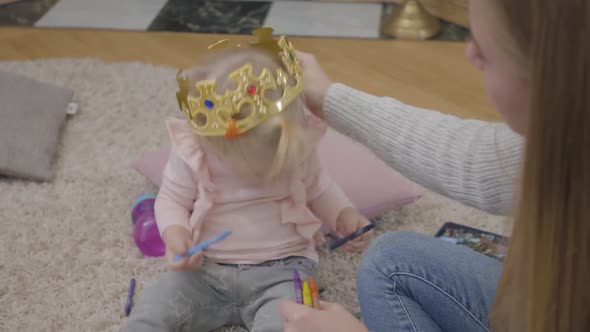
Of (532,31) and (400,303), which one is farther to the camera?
(400,303)

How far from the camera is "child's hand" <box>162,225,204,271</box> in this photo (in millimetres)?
1030

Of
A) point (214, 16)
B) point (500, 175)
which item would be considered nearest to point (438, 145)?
point (500, 175)

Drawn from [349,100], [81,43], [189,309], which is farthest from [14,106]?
[349,100]

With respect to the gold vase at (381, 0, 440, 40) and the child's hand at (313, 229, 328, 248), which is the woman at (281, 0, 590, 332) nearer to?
the child's hand at (313, 229, 328, 248)

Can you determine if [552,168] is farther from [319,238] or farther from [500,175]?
[319,238]

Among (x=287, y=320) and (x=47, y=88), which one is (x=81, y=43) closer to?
(x=47, y=88)

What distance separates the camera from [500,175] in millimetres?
800

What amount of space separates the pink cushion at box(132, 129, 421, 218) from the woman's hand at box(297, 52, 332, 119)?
33 centimetres

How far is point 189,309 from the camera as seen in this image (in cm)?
105

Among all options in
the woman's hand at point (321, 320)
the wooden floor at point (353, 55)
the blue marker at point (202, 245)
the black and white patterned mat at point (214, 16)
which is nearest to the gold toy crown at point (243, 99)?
the blue marker at point (202, 245)

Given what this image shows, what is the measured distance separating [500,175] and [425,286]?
189 mm

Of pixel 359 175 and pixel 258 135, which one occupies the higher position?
pixel 258 135

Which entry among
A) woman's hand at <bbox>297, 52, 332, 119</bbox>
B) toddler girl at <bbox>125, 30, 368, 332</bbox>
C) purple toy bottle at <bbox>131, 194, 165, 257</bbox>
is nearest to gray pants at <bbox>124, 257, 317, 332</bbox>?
toddler girl at <bbox>125, 30, 368, 332</bbox>

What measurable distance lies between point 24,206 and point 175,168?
1.48 feet
